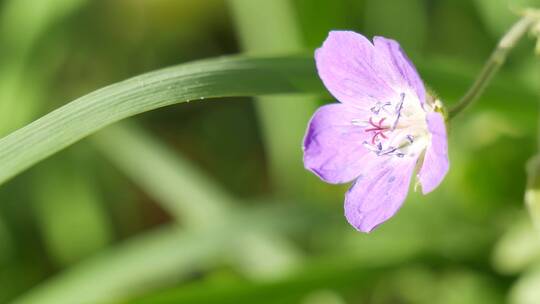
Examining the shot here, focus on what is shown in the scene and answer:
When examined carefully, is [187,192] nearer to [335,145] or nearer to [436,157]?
[335,145]

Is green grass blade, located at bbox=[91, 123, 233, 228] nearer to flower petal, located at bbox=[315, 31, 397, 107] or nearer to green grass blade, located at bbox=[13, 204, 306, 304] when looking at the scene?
green grass blade, located at bbox=[13, 204, 306, 304]

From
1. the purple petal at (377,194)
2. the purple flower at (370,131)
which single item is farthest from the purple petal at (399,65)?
the purple petal at (377,194)

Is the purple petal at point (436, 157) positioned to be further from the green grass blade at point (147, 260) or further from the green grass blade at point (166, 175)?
the green grass blade at point (166, 175)

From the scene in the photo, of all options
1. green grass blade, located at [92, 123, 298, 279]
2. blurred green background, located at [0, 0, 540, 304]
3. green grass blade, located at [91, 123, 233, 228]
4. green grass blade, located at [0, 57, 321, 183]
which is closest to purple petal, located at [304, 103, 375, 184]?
green grass blade, located at [0, 57, 321, 183]

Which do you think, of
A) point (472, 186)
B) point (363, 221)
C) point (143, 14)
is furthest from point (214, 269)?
point (363, 221)

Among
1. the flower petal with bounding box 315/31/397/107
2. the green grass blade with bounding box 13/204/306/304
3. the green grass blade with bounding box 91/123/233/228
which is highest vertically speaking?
the green grass blade with bounding box 91/123/233/228

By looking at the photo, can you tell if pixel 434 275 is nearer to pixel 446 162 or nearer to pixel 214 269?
pixel 214 269
